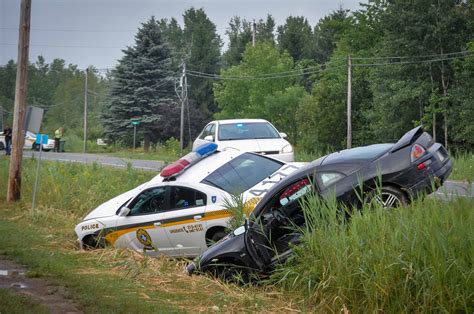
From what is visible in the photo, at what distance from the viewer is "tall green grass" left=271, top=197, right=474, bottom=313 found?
257 inches

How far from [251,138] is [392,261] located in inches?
471

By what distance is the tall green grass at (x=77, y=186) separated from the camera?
18109 millimetres

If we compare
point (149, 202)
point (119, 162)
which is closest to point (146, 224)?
point (149, 202)

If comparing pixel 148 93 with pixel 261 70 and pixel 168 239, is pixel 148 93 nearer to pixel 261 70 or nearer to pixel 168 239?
pixel 261 70

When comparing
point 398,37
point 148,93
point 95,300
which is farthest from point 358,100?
point 95,300

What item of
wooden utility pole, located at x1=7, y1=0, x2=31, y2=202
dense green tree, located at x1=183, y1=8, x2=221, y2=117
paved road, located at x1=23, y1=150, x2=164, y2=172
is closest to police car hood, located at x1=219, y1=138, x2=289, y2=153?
paved road, located at x1=23, y1=150, x2=164, y2=172

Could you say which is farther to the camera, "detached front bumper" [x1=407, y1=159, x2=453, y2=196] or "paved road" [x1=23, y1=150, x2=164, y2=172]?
"paved road" [x1=23, y1=150, x2=164, y2=172]

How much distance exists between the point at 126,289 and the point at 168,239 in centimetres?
282

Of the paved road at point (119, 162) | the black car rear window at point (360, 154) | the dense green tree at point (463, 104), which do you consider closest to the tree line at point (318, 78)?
the dense green tree at point (463, 104)

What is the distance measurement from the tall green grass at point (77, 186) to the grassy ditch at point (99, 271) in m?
0.04

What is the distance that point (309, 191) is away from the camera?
29.3 ft

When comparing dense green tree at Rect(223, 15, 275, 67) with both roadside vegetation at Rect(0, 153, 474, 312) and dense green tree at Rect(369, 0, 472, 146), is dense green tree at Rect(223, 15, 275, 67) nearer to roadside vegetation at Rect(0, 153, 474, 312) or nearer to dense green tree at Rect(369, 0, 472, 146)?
dense green tree at Rect(369, 0, 472, 146)

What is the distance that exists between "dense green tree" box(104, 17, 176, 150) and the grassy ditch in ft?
135

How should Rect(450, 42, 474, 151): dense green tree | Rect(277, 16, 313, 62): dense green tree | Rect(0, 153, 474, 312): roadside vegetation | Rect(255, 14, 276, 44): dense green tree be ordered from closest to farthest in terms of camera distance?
Rect(0, 153, 474, 312): roadside vegetation < Rect(450, 42, 474, 151): dense green tree < Rect(277, 16, 313, 62): dense green tree < Rect(255, 14, 276, 44): dense green tree
